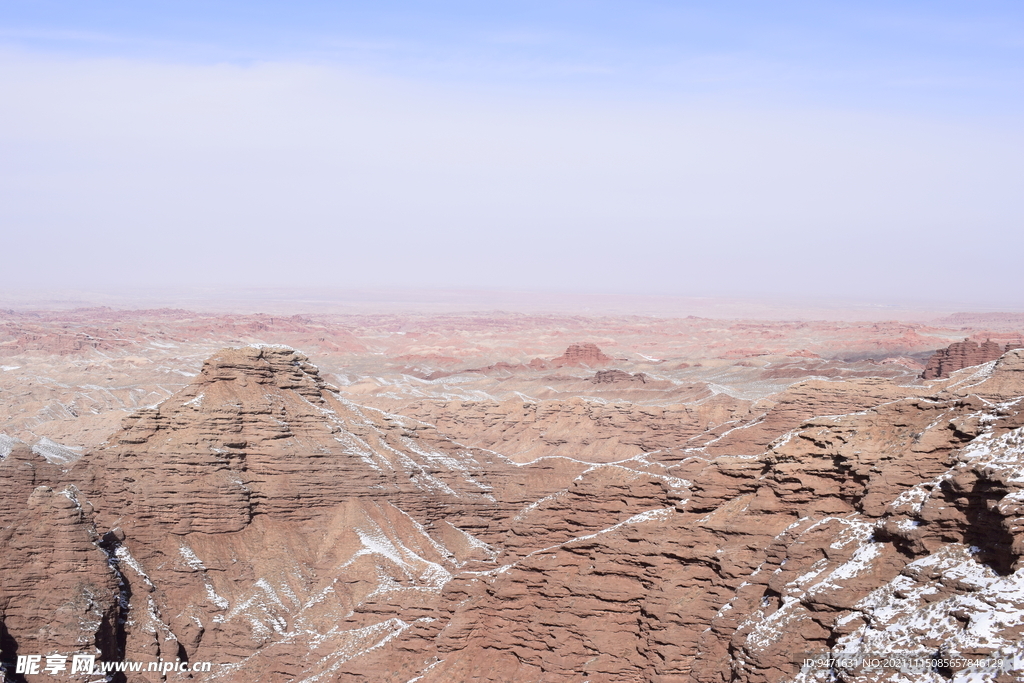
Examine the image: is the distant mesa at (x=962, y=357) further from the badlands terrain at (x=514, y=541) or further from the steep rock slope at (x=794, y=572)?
the steep rock slope at (x=794, y=572)

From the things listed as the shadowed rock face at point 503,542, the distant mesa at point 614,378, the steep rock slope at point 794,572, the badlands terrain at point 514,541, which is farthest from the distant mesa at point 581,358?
the steep rock slope at point 794,572

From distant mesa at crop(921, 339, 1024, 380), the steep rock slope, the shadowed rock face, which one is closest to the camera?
the steep rock slope

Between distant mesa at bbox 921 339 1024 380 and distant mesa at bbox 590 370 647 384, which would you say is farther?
distant mesa at bbox 590 370 647 384

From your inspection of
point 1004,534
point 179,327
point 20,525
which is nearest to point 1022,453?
point 1004,534

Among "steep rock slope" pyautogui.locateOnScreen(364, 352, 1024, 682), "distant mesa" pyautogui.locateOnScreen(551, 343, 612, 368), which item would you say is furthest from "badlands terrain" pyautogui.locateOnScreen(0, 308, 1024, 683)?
"distant mesa" pyautogui.locateOnScreen(551, 343, 612, 368)

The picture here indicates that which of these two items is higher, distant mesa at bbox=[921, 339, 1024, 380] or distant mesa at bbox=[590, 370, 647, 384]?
distant mesa at bbox=[921, 339, 1024, 380]

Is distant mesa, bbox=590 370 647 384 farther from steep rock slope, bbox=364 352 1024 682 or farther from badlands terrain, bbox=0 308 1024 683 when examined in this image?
steep rock slope, bbox=364 352 1024 682

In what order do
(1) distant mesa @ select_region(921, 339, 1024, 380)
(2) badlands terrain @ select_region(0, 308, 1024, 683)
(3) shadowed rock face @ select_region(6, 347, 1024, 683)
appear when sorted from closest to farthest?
(2) badlands terrain @ select_region(0, 308, 1024, 683) < (3) shadowed rock face @ select_region(6, 347, 1024, 683) < (1) distant mesa @ select_region(921, 339, 1024, 380)
